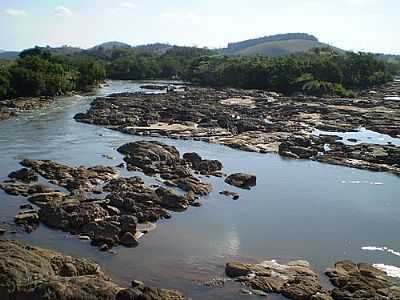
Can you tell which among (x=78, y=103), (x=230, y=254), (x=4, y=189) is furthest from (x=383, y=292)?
(x=78, y=103)

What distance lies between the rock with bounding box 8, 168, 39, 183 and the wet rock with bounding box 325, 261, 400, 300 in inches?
767

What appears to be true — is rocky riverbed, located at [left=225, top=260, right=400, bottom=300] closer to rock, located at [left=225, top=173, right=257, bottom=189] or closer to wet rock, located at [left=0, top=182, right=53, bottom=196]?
rock, located at [left=225, top=173, right=257, bottom=189]

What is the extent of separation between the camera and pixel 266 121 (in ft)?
207

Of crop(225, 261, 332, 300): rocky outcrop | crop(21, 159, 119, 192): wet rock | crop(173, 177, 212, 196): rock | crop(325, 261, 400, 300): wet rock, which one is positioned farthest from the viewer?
crop(173, 177, 212, 196): rock

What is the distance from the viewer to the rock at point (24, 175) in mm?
33450

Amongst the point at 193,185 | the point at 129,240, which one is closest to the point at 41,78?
the point at 193,185

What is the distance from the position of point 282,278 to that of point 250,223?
717cm

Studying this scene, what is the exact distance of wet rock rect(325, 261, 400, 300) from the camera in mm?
19500

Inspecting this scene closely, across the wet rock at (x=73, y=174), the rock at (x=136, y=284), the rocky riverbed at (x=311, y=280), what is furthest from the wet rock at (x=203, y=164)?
the rock at (x=136, y=284)

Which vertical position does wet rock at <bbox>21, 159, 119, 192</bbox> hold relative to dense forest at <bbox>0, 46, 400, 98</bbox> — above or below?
below

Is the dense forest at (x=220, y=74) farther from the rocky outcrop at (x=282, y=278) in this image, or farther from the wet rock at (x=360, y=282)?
the wet rock at (x=360, y=282)

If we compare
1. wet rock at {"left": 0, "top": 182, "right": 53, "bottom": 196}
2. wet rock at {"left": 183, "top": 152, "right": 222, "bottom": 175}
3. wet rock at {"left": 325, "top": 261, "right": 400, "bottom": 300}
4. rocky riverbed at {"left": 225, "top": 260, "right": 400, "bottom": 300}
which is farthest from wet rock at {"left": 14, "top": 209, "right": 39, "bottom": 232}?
wet rock at {"left": 183, "top": 152, "right": 222, "bottom": 175}

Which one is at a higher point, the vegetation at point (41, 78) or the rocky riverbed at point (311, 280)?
the vegetation at point (41, 78)

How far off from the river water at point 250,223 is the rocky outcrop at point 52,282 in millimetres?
2012
